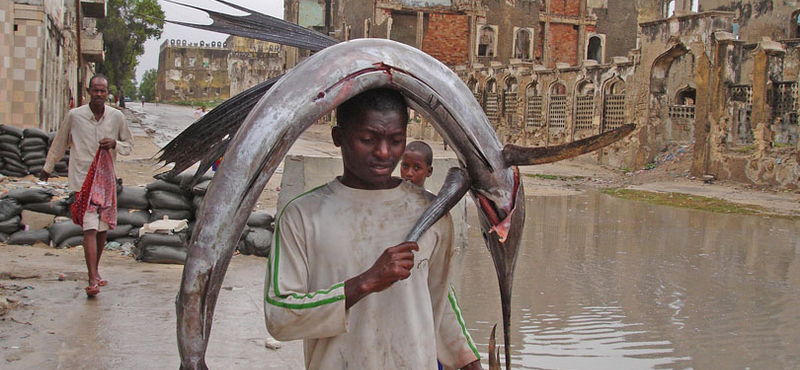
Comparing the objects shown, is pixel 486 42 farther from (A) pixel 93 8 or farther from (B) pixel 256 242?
(B) pixel 256 242

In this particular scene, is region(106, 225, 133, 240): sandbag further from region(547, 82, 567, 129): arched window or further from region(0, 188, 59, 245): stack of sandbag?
region(547, 82, 567, 129): arched window

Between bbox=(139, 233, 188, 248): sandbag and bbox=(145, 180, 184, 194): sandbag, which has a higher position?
bbox=(145, 180, 184, 194): sandbag

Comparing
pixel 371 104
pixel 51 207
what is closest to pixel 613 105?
pixel 51 207

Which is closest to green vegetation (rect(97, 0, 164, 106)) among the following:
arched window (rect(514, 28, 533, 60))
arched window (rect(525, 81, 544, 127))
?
arched window (rect(514, 28, 533, 60))

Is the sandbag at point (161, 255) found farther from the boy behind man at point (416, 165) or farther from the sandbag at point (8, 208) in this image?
the boy behind man at point (416, 165)

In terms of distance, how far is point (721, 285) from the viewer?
680 cm

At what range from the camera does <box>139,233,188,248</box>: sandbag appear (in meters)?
6.68

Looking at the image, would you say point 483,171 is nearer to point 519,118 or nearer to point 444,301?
point 444,301

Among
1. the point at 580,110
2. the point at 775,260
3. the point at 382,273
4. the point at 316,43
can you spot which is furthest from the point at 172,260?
the point at 580,110

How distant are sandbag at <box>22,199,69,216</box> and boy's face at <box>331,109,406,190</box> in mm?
6323

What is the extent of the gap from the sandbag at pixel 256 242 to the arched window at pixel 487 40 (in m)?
28.9

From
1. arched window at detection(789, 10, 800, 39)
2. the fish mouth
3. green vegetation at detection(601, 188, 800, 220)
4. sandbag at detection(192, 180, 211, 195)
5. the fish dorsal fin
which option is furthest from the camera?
arched window at detection(789, 10, 800, 39)

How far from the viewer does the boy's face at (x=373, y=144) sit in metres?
1.92

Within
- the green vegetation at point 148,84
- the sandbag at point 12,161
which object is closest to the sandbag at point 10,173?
the sandbag at point 12,161
